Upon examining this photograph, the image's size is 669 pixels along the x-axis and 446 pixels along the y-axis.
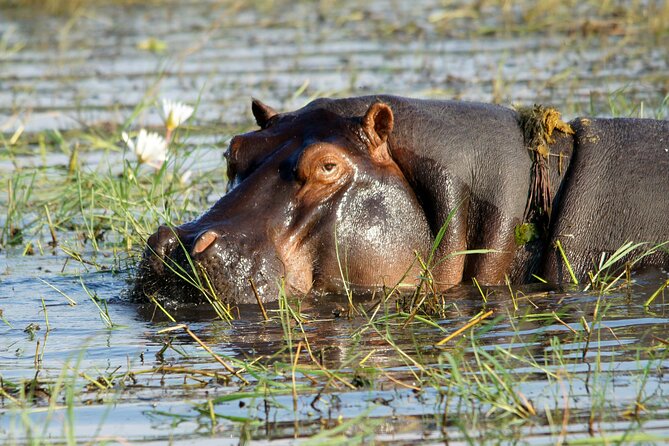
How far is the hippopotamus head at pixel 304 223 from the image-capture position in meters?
5.23

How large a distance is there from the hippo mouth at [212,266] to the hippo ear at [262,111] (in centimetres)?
75

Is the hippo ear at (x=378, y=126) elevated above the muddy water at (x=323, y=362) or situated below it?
above

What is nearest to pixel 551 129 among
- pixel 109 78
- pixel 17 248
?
pixel 17 248

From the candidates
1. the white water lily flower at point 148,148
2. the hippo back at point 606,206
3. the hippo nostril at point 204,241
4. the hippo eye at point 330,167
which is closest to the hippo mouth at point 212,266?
the hippo nostril at point 204,241

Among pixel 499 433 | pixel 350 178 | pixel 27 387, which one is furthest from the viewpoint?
pixel 350 178

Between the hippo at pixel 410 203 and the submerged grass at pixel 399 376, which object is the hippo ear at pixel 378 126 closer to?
the hippo at pixel 410 203

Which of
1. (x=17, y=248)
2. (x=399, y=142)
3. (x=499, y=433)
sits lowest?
(x=17, y=248)

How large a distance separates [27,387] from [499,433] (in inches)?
64.4

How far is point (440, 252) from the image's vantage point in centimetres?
553

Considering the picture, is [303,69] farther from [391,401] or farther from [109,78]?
[391,401]

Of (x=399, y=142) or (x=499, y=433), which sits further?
(x=399, y=142)

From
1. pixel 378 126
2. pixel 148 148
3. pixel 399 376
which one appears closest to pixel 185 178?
pixel 148 148

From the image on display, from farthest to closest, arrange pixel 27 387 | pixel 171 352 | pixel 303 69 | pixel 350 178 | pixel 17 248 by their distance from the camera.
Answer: pixel 303 69 < pixel 17 248 < pixel 350 178 < pixel 171 352 < pixel 27 387

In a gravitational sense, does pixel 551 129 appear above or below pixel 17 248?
above
